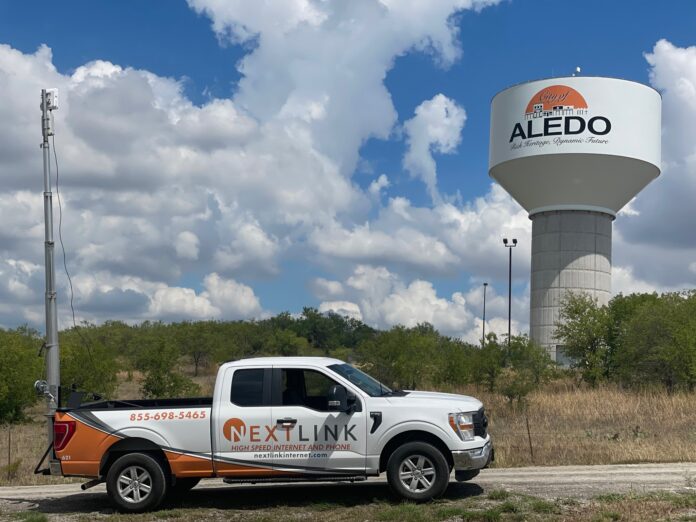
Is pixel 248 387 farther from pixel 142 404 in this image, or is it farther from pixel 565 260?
pixel 565 260

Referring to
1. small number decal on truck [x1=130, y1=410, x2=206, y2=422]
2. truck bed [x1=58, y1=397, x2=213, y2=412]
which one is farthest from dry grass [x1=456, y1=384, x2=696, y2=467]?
small number decal on truck [x1=130, y1=410, x2=206, y2=422]

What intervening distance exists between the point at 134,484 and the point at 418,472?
157 inches

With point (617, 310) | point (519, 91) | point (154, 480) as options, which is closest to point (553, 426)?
point (154, 480)

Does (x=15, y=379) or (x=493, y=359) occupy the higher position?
(x=493, y=359)

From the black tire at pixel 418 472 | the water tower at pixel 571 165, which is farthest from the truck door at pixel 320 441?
the water tower at pixel 571 165

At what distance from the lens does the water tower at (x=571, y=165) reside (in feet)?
152

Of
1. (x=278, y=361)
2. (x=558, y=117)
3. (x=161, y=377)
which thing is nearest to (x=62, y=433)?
(x=278, y=361)

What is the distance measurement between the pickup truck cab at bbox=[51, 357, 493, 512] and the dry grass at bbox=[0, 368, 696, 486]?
4551 mm

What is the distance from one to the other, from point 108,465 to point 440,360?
28.5 meters

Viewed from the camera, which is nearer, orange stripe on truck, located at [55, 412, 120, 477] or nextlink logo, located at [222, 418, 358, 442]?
nextlink logo, located at [222, 418, 358, 442]

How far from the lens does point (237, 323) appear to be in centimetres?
7931

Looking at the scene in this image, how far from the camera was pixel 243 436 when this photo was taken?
1173 cm

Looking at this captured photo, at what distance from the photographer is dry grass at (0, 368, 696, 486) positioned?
637 inches

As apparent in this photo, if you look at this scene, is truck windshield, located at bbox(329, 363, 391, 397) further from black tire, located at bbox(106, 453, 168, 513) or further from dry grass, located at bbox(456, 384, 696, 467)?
dry grass, located at bbox(456, 384, 696, 467)
